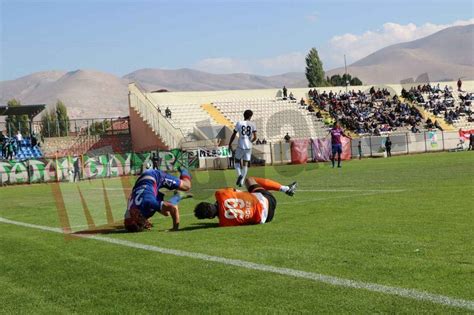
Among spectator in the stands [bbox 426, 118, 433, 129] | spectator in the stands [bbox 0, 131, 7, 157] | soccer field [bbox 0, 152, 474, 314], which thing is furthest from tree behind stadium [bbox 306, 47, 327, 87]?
soccer field [bbox 0, 152, 474, 314]

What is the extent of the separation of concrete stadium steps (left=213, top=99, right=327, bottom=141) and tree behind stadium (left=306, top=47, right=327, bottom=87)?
7621 cm

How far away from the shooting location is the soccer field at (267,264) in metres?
5.39

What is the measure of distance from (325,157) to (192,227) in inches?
1363

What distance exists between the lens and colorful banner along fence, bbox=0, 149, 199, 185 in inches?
1505

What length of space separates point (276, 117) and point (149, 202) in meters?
46.1

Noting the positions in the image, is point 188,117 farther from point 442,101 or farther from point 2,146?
point 442,101

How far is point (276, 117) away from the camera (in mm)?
55969

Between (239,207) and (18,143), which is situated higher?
(18,143)

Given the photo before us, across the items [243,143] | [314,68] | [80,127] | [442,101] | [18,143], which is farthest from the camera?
[314,68]

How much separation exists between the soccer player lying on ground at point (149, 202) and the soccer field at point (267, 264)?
0.96 feet

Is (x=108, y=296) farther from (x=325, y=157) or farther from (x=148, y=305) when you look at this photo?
(x=325, y=157)

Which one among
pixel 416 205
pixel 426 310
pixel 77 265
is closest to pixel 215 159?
pixel 416 205

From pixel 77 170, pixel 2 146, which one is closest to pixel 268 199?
pixel 77 170

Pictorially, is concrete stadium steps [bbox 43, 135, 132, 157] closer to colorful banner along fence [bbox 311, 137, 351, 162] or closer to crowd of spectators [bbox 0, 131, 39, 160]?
crowd of spectators [bbox 0, 131, 39, 160]
